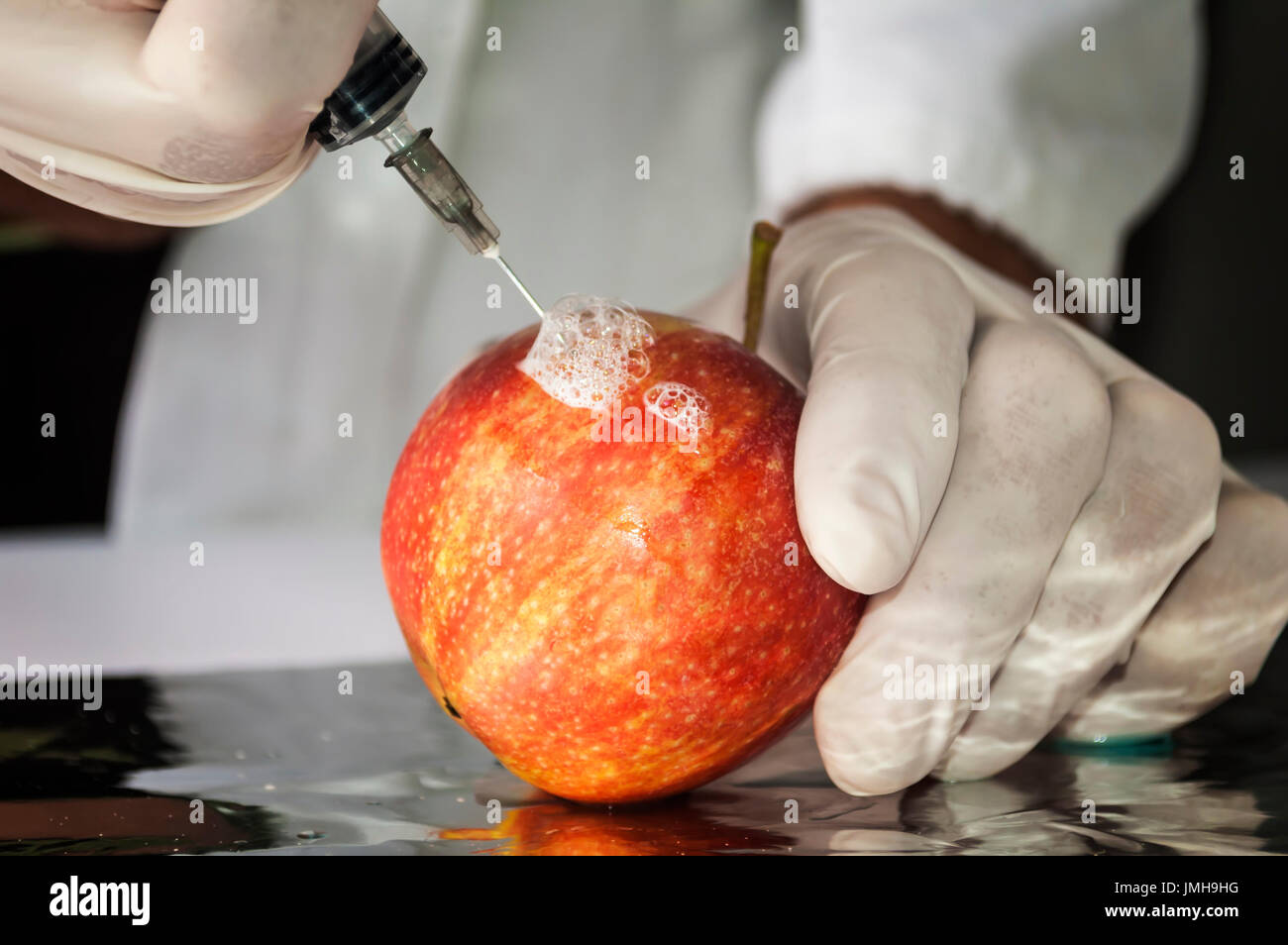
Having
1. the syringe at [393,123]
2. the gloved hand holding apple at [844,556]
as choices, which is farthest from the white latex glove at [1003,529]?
the syringe at [393,123]

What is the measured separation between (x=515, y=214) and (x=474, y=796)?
1126 millimetres

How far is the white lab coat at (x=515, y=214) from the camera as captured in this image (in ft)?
3.48

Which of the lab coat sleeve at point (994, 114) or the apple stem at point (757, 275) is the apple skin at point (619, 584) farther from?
the lab coat sleeve at point (994, 114)

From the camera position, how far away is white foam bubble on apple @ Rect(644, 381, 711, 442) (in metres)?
0.54

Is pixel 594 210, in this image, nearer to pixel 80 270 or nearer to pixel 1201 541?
pixel 80 270

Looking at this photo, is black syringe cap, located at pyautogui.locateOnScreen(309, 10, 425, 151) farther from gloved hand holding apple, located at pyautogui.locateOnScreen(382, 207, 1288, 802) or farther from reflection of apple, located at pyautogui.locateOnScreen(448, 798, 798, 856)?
reflection of apple, located at pyautogui.locateOnScreen(448, 798, 798, 856)

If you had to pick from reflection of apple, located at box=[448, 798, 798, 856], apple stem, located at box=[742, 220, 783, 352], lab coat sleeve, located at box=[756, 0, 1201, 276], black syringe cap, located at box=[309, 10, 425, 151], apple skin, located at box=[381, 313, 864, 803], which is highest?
lab coat sleeve, located at box=[756, 0, 1201, 276]

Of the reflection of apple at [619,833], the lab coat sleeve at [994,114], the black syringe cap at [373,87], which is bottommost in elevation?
the reflection of apple at [619,833]

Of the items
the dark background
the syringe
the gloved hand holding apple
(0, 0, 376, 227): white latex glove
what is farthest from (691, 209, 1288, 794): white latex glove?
A: the dark background

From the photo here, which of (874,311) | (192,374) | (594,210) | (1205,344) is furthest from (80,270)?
(1205,344)

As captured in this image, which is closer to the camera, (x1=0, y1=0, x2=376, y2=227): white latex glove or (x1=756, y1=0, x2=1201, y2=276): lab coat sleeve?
(x1=0, y1=0, x2=376, y2=227): white latex glove

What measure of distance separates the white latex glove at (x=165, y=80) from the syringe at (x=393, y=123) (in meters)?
0.03

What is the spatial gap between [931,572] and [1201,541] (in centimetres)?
22

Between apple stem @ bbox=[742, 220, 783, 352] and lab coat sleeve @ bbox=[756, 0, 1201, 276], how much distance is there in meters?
0.37
